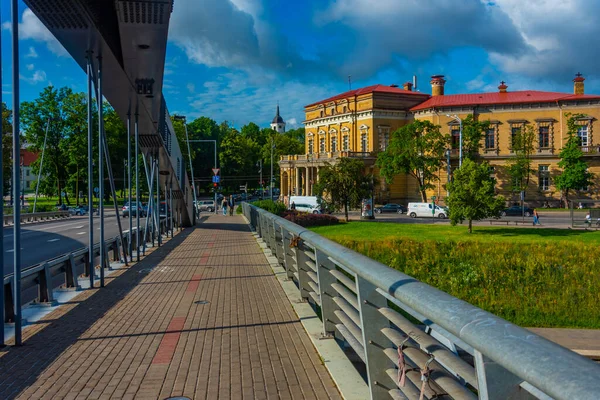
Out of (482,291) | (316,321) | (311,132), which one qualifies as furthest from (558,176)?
(316,321)

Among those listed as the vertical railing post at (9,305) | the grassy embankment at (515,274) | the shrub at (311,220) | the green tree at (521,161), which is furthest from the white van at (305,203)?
the vertical railing post at (9,305)

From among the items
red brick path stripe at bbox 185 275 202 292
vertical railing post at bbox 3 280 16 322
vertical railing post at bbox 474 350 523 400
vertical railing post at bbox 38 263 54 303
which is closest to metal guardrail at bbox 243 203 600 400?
vertical railing post at bbox 474 350 523 400

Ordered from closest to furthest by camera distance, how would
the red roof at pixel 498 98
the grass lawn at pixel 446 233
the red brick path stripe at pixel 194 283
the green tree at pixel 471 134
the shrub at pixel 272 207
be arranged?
1. the red brick path stripe at pixel 194 283
2. the grass lawn at pixel 446 233
3. the shrub at pixel 272 207
4. the green tree at pixel 471 134
5. the red roof at pixel 498 98

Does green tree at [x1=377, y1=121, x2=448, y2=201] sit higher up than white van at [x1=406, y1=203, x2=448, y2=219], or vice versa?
green tree at [x1=377, y1=121, x2=448, y2=201]

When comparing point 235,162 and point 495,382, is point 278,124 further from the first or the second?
point 495,382

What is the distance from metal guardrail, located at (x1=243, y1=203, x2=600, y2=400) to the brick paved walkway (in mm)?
905

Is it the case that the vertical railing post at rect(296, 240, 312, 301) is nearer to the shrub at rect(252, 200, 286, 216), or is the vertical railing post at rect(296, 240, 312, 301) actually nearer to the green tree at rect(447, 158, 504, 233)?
the green tree at rect(447, 158, 504, 233)

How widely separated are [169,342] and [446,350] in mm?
4486

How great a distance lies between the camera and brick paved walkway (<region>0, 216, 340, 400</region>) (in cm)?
499

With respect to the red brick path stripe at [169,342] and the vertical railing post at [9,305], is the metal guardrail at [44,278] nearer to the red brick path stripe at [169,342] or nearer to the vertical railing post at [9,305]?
the vertical railing post at [9,305]

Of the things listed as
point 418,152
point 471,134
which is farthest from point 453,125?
point 418,152

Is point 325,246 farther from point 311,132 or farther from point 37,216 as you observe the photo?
point 311,132

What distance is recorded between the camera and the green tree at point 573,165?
6266 centimetres

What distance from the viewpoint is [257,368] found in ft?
18.2
